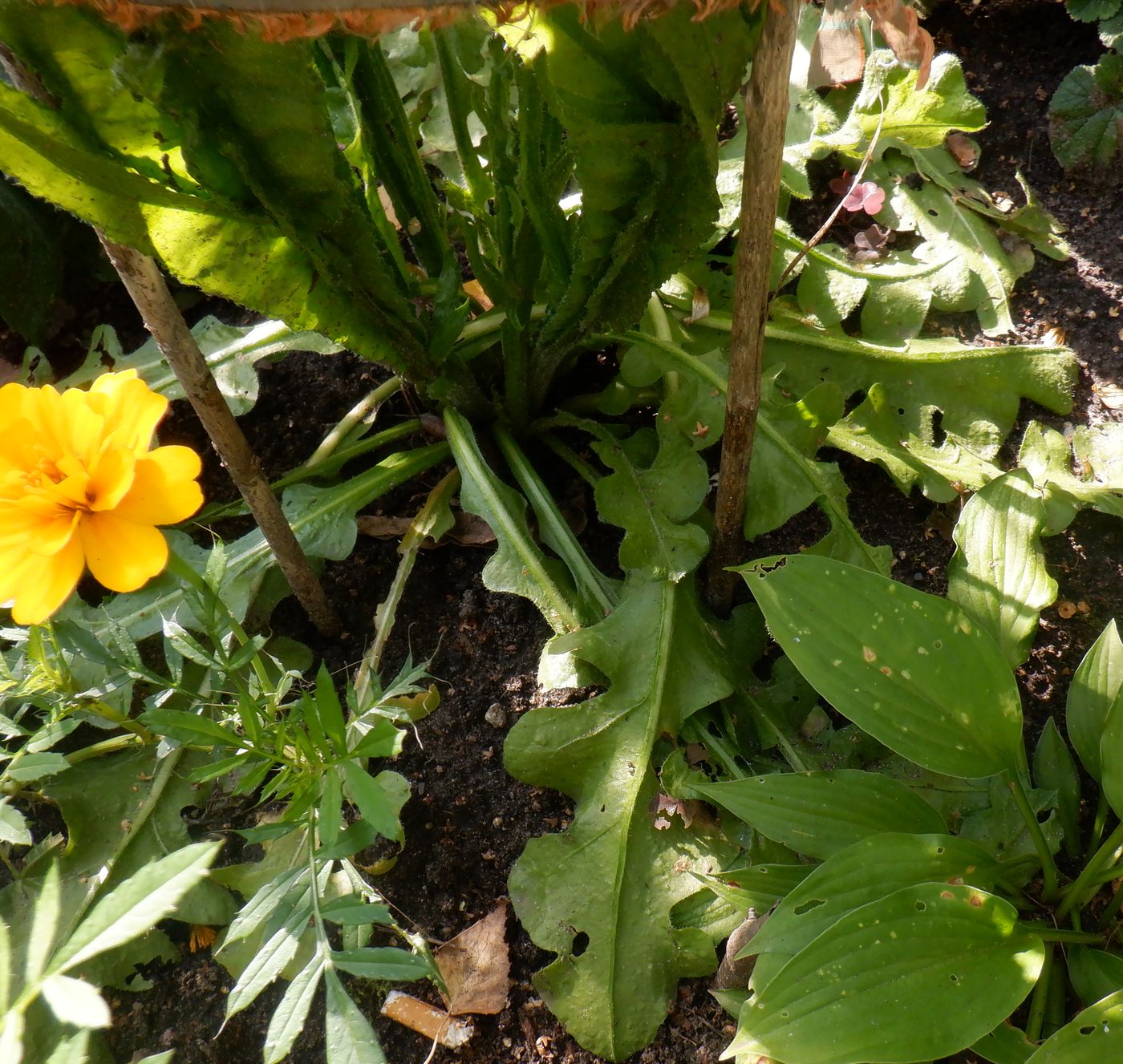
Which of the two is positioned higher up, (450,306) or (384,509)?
(450,306)

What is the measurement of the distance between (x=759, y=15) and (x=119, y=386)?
2.10 feet

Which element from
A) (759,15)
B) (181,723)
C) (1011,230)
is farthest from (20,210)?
(1011,230)

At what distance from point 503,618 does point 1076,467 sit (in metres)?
0.97

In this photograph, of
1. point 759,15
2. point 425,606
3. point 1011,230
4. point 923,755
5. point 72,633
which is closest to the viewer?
point 759,15

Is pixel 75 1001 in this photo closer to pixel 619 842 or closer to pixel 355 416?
pixel 619 842

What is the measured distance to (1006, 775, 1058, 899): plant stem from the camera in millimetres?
1018

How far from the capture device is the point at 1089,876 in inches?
39.6

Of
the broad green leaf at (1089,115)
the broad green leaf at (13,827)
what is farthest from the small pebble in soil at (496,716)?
the broad green leaf at (1089,115)

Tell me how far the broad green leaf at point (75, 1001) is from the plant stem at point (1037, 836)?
3.09ft

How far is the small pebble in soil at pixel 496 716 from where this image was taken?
1.31 metres

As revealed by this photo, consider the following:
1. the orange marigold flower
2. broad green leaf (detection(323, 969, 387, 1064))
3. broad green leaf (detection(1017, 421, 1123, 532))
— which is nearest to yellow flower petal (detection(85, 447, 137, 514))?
the orange marigold flower

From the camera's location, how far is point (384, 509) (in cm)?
153

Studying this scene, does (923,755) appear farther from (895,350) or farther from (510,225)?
(510,225)

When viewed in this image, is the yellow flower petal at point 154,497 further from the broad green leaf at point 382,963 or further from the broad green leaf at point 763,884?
the broad green leaf at point 763,884
